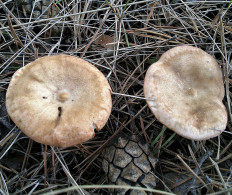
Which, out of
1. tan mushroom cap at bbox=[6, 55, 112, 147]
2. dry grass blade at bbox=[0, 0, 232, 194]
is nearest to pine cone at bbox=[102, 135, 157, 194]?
dry grass blade at bbox=[0, 0, 232, 194]

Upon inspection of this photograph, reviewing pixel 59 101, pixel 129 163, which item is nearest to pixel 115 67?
pixel 59 101

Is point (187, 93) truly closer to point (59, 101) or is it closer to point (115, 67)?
point (115, 67)

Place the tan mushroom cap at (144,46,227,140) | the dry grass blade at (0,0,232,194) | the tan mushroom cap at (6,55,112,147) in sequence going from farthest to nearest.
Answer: the dry grass blade at (0,0,232,194) → the tan mushroom cap at (144,46,227,140) → the tan mushroom cap at (6,55,112,147)

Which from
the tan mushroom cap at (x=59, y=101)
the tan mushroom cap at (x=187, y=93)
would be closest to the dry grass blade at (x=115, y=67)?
the tan mushroom cap at (x=187, y=93)

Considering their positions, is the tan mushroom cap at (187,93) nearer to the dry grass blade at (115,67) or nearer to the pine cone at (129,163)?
the dry grass blade at (115,67)

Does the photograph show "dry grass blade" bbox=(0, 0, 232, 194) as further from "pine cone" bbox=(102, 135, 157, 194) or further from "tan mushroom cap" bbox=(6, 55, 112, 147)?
"tan mushroom cap" bbox=(6, 55, 112, 147)

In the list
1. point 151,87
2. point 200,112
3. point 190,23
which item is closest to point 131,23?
point 190,23
